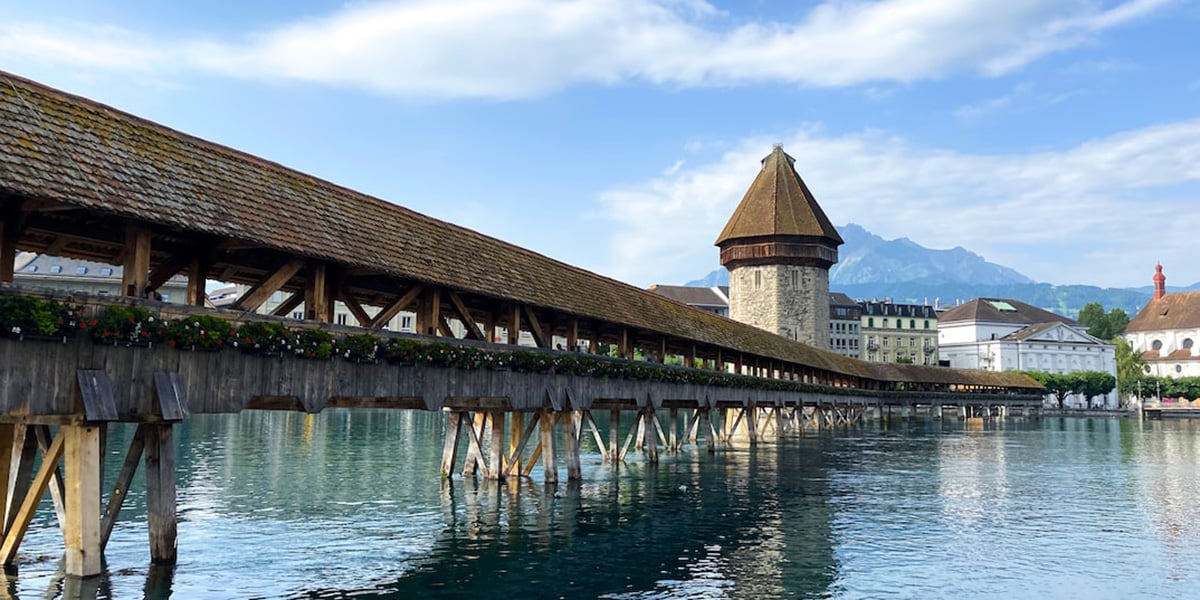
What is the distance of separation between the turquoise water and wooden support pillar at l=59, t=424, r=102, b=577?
2.92 feet

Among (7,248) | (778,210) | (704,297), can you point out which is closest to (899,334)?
(704,297)

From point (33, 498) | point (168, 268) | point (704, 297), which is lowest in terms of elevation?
point (33, 498)

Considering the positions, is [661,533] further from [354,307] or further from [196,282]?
[196,282]

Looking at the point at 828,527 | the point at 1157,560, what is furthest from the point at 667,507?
the point at 1157,560

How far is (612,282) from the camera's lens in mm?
29188

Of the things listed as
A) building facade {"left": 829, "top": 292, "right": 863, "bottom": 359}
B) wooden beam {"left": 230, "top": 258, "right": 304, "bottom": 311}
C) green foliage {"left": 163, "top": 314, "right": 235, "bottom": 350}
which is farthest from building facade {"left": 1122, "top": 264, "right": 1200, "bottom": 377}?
green foliage {"left": 163, "top": 314, "right": 235, "bottom": 350}

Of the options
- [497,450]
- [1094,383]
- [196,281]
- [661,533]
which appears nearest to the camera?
[196,281]

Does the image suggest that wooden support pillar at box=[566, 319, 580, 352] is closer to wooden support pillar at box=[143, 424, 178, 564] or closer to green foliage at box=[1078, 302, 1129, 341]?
wooden support pillar at box=[143, 424, 178, 564]

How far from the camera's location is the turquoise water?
48.2 ft

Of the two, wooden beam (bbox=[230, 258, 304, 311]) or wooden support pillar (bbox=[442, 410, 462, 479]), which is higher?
wooden beam (bbox=[230, 258, 304, 311])

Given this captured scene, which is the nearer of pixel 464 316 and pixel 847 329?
pixel 464 316

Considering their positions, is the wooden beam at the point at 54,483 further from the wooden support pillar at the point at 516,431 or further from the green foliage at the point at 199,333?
the wooden support pillar at the point at 516,431

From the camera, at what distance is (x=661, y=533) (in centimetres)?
1978

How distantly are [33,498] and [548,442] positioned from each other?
45.6 feet
